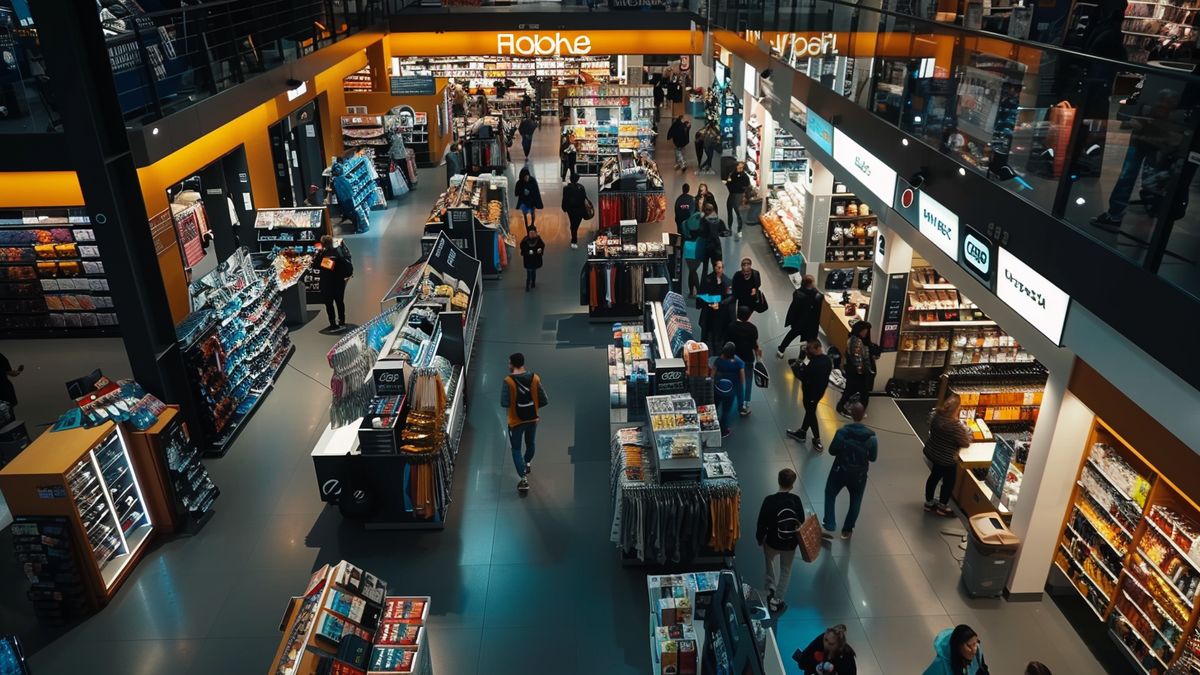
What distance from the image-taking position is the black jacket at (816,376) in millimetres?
9336

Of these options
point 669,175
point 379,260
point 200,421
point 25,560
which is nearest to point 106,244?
point 200,421

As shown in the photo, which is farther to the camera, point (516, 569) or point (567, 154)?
point (567, 154)

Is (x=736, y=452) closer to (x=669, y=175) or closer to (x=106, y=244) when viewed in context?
(x=106, y=244)

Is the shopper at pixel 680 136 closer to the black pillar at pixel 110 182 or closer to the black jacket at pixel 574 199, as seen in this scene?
the black jacket at pixel 574 199

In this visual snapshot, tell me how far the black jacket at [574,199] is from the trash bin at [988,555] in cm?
1059

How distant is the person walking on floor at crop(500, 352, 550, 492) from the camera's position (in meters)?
8.66

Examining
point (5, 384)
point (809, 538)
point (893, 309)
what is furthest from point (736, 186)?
point (5, 384)

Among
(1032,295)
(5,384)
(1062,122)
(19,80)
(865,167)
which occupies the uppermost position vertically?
(1062,122)

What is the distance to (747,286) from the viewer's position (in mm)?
11172

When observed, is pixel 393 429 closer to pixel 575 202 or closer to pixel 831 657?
pixel 831 657

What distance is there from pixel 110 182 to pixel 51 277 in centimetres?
591

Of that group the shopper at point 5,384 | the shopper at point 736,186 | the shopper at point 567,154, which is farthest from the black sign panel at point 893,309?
the shopper at point 5,384

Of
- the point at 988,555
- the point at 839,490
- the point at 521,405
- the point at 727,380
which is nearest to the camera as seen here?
the point at 988,555

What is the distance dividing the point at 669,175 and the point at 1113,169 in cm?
1719
